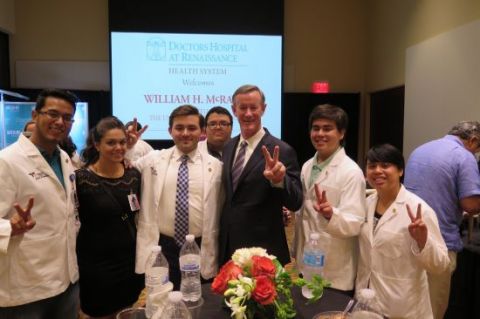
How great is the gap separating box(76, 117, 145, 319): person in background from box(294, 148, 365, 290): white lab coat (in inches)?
39.1

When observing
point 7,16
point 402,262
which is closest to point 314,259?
point 402,262

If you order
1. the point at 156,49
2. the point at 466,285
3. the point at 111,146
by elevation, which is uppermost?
the point at 156,49

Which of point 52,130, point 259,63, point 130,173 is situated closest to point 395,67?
point 259,63

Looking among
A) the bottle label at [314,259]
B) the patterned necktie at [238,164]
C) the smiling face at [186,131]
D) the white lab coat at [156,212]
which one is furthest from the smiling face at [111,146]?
the bottle label at [314,259]

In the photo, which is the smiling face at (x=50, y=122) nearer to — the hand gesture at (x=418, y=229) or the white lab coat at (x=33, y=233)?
the white lab coat at (x=33, y=233)

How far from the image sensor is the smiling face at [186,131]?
7.12ft

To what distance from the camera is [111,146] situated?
2.16 metres

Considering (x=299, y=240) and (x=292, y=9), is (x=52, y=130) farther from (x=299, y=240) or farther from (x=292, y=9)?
(x=292, y=9)

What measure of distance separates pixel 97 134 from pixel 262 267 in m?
1.35

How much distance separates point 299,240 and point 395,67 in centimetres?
459

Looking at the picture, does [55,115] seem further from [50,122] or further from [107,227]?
[107,227]

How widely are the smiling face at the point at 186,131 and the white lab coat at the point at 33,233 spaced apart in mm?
649

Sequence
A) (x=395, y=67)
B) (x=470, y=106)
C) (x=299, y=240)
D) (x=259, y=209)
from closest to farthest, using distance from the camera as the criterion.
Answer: (x=259, y=209) < (x=299, y=240) < (x=470, y=106) < (x=395, y=67)

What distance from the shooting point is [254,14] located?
21.2 feet
